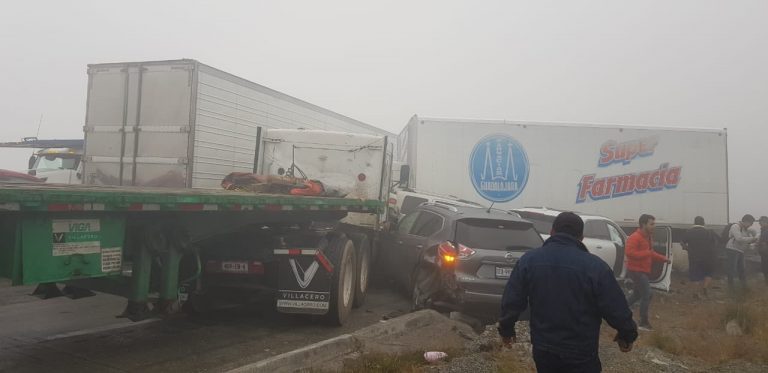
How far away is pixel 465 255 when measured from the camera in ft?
24.9

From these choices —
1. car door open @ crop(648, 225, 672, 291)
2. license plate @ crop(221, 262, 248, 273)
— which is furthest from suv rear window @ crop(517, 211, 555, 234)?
license plate @ crop(221, 262, 248, 273)

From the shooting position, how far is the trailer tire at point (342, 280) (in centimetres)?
704

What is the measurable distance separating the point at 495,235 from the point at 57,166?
450 inches

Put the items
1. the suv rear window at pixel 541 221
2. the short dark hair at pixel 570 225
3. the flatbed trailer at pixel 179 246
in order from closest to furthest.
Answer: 1. the short dark hair at pixel 570 225
2. the flatbed trailer at pixel 179 246
3. the suv rear window at pixel 541 221

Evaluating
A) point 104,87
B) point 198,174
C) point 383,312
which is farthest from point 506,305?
point 104,87

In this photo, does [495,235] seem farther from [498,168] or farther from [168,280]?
[498,168]

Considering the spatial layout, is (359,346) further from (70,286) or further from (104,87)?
(104,87)

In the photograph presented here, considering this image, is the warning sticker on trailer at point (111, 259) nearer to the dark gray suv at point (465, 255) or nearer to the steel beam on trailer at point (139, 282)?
the steel beam on trailer at point (139, 282)

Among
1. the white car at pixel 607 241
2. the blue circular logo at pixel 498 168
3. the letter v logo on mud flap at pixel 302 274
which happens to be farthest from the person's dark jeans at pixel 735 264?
the letter v logo on mud flap at pixel 302 274

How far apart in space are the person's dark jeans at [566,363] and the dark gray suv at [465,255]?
3872 millimetres

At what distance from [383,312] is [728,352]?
4372mm

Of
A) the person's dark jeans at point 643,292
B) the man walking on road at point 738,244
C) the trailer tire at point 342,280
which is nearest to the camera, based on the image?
the trailer tire at point 342,280

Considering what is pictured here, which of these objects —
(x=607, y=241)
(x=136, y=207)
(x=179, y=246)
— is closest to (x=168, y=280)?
(x=179, y=246)

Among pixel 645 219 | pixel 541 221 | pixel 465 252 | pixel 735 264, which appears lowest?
pixel 735 264
